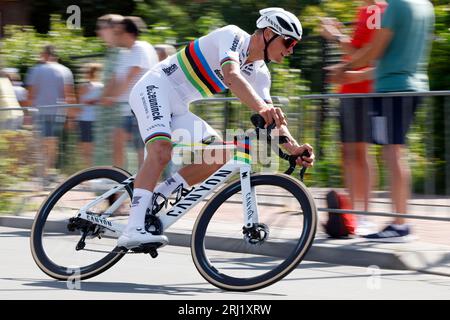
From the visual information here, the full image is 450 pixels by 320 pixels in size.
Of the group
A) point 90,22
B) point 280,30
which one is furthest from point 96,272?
point 90,22

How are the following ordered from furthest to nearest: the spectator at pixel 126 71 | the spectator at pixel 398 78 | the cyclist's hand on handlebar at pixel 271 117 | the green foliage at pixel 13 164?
the green foliage at pixel 13 164, the spectator at pixel 126 71, the spectator at pixel 398 78, the cyclist's hand on handlebar at pixel 271 117

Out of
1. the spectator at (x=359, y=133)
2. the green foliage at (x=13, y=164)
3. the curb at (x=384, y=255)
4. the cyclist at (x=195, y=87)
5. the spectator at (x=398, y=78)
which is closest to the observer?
the cyclist at (x=195, y=87)

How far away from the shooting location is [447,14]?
12.5m

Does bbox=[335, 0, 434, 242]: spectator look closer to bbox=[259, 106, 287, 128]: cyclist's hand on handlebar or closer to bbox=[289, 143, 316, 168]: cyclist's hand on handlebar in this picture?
bbox=[289, 143, 316, 168]: cyclist's hand on handlebar

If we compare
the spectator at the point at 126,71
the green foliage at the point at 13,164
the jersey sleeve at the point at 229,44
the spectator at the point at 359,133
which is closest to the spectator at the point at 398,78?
the spectator at the point at 359,133

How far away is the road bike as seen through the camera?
6027 millimetres

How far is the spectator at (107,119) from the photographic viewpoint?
982cm

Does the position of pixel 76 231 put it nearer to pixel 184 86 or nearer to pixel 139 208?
pixel 139 208

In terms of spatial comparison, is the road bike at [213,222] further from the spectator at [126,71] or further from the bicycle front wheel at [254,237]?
the spectator at [126,71]

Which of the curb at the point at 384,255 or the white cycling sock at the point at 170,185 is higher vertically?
the white cycling sock at the point at 170,185

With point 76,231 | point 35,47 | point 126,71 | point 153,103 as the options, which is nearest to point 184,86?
point 153,103

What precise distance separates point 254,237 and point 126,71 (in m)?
3.92

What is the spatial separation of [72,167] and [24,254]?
7.87 feet

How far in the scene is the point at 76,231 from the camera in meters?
6.75
